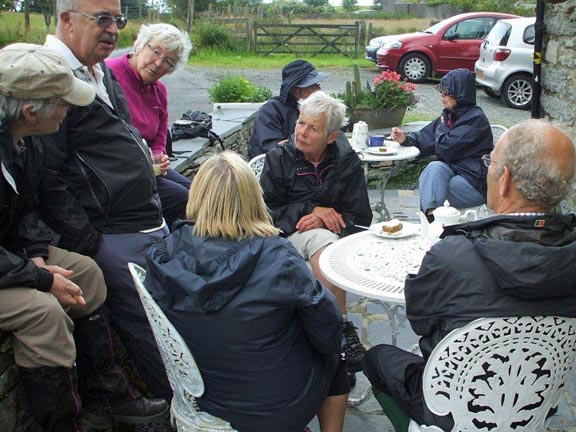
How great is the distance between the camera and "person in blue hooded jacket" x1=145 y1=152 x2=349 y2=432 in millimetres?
1977

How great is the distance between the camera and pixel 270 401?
81.7 inches

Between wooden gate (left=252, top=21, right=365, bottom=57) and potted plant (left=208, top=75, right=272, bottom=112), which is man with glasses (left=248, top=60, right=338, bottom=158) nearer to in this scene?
potted plant (left=208, top=75, right=272, bottom=112)

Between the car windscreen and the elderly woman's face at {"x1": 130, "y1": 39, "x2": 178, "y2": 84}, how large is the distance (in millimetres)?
9707

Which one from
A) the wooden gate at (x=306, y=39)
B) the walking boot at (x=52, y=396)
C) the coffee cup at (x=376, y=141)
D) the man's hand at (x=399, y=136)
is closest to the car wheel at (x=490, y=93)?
the man's hand at (x=399, y=136)

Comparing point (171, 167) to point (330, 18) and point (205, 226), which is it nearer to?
point (205, 226)

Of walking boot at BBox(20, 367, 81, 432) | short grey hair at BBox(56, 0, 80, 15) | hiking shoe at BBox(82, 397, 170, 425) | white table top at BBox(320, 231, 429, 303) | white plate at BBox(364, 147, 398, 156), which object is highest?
short grey hair at BBox(56, 0, 80, 15)

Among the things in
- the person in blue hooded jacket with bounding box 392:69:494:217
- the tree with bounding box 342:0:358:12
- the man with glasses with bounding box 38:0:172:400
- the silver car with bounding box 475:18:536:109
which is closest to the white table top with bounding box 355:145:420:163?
the person in blue hooded jacket with bounding box 392:69:494:217

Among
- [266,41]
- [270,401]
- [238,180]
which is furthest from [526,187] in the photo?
[266,41]

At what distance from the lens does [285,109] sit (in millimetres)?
4648

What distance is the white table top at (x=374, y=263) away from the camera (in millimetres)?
2447

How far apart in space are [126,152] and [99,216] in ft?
0.98

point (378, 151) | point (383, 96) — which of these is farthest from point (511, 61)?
point (378, 151)

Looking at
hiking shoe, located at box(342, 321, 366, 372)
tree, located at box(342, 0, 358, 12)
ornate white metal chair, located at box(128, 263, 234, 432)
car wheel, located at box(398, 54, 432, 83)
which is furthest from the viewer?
tree, located at box(342, 0, 358, 12)

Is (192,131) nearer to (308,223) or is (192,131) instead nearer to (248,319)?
(308,223)
